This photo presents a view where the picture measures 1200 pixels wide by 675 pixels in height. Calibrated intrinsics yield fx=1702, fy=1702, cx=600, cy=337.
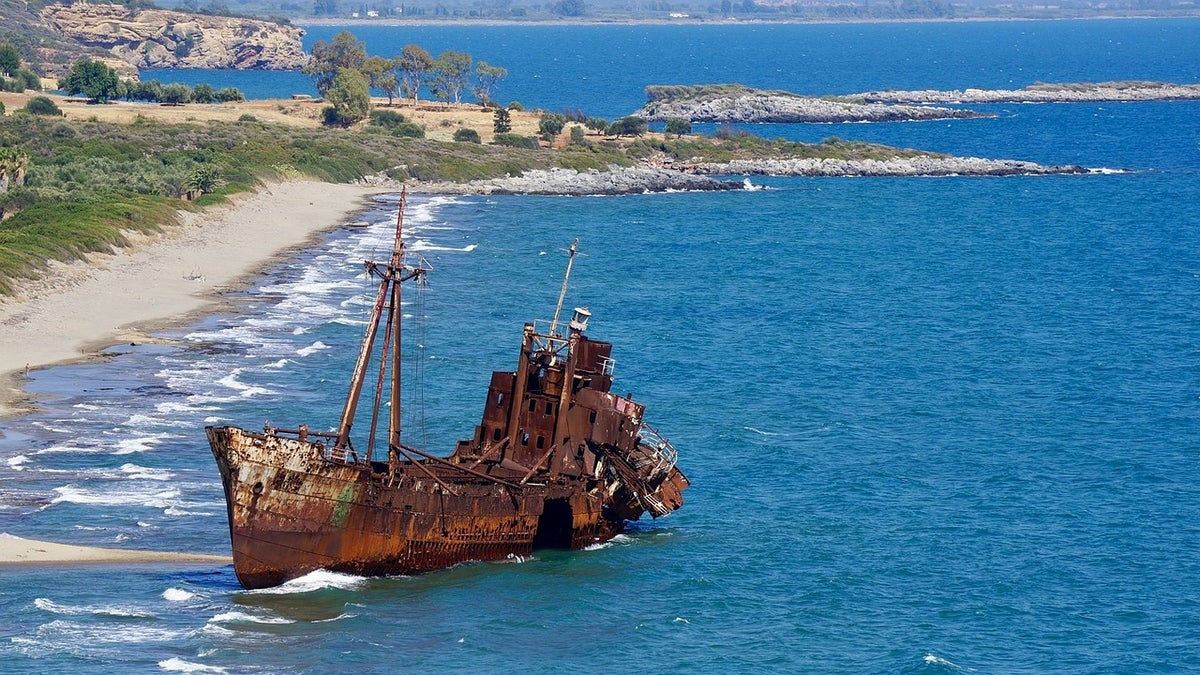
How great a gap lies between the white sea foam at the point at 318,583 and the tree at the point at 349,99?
401 ft

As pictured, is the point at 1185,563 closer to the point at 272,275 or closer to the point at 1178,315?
the point at 1178,315

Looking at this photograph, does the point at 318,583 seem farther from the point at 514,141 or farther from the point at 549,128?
the point at 549,128

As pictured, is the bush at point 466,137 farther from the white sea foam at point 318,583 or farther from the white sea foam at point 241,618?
the white sea foam at point 241,618

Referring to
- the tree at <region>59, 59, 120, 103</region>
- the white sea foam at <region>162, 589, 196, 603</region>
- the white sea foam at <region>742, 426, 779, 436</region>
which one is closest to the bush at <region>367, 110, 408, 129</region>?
the tree at <region>59, 59, 120, 103</region>

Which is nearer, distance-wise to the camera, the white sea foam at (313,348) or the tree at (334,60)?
the white sea foam at (313,348)

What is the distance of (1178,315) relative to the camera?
3457 inches

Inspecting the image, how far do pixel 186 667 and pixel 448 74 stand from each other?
149 metres

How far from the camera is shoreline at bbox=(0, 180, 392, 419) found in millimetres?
65562

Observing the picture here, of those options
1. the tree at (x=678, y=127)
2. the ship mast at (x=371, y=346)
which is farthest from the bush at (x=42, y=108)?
the ship mast at (x=371, y=346)

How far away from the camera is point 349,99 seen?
163 meters

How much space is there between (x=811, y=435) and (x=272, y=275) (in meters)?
38.2

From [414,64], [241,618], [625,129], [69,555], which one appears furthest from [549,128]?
[241,618]

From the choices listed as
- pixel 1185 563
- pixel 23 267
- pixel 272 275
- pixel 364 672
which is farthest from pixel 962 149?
pixel 364 672

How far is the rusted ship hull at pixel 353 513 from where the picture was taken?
40.1m
